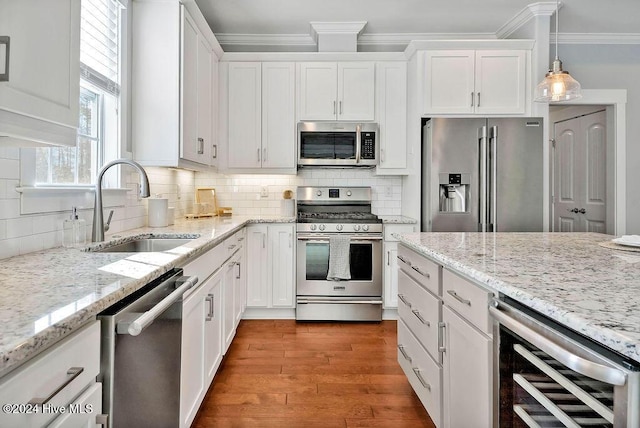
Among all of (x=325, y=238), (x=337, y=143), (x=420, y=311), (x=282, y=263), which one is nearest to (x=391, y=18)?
(x=337, y=143)

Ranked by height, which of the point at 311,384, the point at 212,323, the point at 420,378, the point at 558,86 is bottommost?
the point at 311,384

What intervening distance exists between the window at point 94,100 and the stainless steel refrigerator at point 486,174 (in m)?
2.49

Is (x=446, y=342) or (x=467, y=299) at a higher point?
(x=467, y=299)

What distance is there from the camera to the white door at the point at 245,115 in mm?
3713

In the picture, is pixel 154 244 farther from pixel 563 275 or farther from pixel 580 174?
pixel 580 174

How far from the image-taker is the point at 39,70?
1.06m

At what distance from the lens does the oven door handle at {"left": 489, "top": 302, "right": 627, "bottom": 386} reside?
70 cm

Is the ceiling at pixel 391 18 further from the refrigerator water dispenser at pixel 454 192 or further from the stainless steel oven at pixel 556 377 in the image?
the stainless steel oven at pixel 556 377

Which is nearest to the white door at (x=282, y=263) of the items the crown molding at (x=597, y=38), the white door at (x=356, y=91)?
the white door at (x=356, y=91)

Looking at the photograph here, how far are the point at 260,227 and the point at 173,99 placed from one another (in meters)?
1.36

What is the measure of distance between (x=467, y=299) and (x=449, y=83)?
2640mm

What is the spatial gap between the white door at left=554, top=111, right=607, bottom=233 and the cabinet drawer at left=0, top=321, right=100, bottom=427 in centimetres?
481

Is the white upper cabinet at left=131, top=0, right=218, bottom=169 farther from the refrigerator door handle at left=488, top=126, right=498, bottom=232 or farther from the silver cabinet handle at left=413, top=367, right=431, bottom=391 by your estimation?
the refrigerator door handle at left=488, top=126, right=498, bottom=232

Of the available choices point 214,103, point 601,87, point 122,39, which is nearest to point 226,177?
point 214,103
